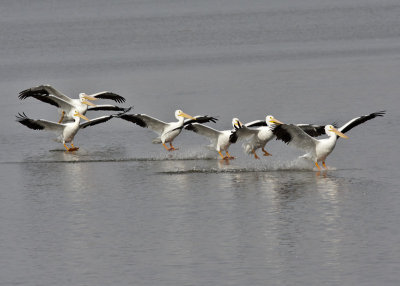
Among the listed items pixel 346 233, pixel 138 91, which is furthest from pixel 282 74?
pixel 346 233

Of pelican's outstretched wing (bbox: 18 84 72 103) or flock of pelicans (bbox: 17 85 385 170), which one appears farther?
pelican's outstretched wing (bbox: 18 84 72 103)

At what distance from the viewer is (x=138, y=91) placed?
4044cm

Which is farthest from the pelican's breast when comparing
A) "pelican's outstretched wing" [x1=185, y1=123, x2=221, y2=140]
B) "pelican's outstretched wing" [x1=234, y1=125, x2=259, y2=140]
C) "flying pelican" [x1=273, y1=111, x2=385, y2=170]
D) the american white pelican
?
"flying pelican" [x1=273, y1=111, x2=385, y2=170]

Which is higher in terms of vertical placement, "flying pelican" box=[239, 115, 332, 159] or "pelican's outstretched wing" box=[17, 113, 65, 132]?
"pelican's outstretched wing" box=[17, 113, 65, 132]

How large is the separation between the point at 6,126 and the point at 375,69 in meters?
18.5

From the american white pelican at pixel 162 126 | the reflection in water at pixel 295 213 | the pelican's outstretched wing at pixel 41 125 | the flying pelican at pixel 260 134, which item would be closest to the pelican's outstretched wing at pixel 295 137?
the reflection in water at pixel 295 213

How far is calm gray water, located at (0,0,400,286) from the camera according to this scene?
1505 centimetres

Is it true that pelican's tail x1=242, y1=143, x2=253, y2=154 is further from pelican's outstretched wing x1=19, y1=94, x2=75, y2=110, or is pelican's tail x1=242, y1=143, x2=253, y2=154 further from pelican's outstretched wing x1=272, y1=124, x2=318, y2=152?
pelican's outstretched wing x1=19, y1=94, x2=75, y2=110

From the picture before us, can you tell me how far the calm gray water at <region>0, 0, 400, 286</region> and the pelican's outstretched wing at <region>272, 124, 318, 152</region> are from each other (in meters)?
0.63

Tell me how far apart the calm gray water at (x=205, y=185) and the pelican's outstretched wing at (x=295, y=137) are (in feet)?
2.05

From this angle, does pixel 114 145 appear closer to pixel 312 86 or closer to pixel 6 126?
pixel 6 126

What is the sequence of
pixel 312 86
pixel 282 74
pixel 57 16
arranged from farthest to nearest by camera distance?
pixel 57 16 < pixel 282 74 < pixel 312 86

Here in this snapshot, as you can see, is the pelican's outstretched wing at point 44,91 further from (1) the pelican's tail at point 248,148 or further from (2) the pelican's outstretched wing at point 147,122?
(1) the pelican's tail at point 248,148

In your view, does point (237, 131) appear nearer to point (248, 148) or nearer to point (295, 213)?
point (248, 148)
